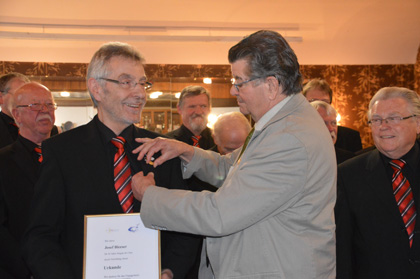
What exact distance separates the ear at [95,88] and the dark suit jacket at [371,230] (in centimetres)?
158

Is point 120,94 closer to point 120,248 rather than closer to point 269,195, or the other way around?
point 120,248

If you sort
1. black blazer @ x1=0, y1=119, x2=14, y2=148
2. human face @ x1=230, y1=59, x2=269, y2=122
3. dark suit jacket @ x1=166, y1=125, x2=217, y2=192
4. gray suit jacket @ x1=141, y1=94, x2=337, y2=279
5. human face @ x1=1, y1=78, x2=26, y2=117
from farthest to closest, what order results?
1. human face @ x1=1, y1=78, x2=26, y2=117
2. black blazer @ x1=0, y1=119, x2=14, y2=148
3. dark suit jacket @ x1=166, y1=125, x2=217, y2=192
4. human face @ x1=230, y1=59, x2=269, y2=122
5. gray suit jacket @ x1=141, y1=94, x2=337, y2=279

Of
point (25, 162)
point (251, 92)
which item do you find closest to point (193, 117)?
point (25, 162)

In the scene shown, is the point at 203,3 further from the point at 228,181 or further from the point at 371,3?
the point at 228,181

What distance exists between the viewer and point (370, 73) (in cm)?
923

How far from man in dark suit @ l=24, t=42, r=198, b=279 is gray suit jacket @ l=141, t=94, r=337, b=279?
0.25 metres

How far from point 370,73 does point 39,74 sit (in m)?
6.39

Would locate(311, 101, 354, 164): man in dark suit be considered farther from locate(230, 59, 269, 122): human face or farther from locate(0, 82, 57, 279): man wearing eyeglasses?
locate(0, 82, 57, 279): man wearing eyeglasses

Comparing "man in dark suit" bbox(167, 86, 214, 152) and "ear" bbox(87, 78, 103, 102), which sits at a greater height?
"man in dark suit" bbox(167, 86, 214, 152)

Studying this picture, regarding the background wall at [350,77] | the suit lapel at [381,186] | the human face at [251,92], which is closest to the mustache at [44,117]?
the human face at [251,92]

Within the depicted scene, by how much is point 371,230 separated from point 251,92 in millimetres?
1250

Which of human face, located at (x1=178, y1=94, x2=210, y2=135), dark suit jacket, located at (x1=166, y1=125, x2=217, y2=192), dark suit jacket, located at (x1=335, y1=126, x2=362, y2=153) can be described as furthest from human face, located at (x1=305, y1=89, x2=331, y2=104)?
dark suit jacket, located at (x1=166, y1=125, x2=217, y2=192)

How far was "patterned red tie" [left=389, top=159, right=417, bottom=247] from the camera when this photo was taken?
2631mm

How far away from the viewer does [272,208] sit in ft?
5.81
